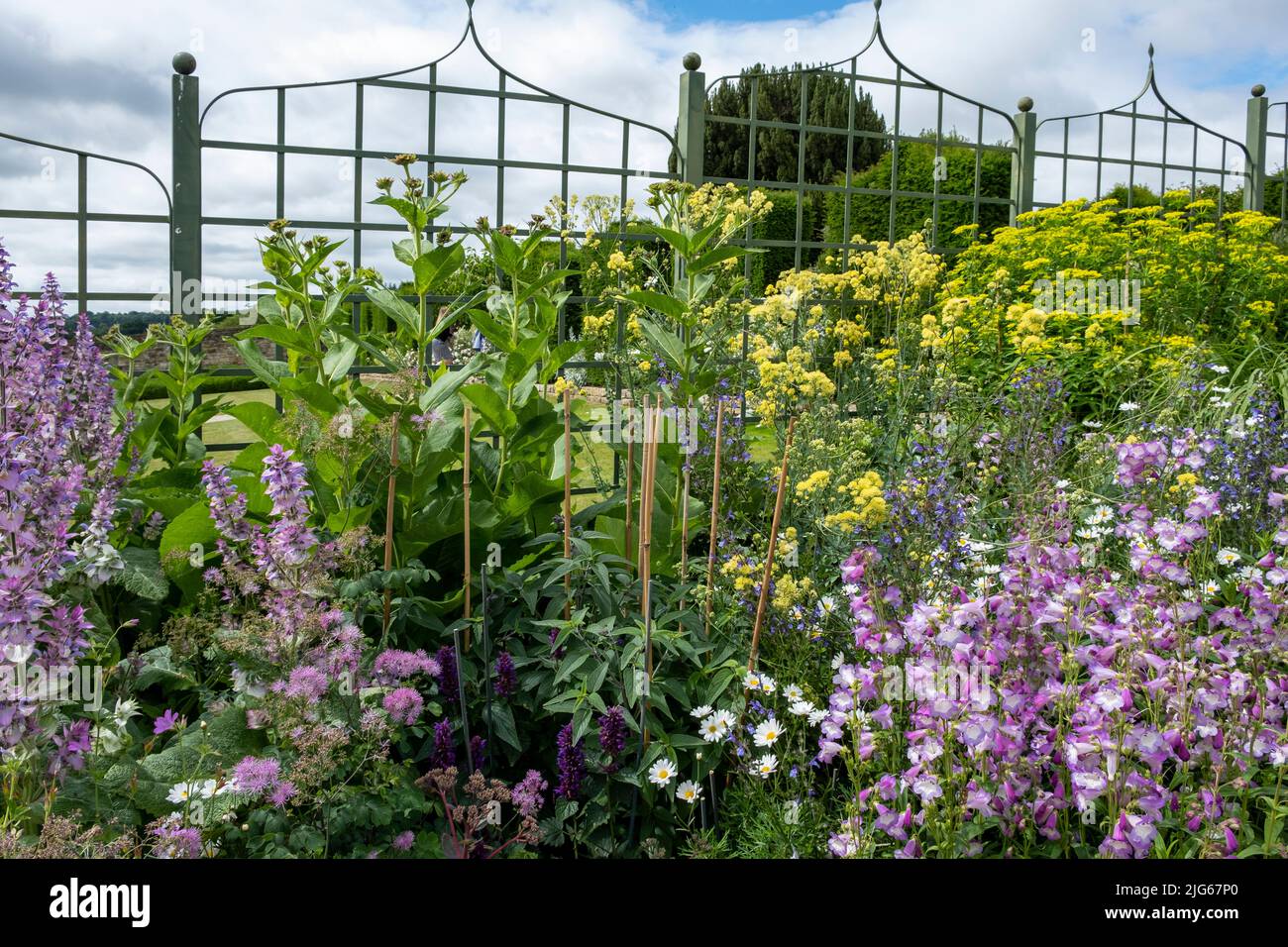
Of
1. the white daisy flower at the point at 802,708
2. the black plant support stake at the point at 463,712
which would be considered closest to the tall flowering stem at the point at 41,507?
the black plant support stake at the point at 463,712

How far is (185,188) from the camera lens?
378 centimetres

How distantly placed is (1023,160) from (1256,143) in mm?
2738

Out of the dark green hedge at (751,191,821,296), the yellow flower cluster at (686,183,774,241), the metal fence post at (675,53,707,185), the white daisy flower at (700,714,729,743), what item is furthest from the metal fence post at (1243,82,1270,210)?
the white daisy flower at (700,714,729,743)

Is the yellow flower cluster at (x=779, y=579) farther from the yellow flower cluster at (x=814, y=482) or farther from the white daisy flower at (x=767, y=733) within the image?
the white daisy flower at (x=767, y=733)

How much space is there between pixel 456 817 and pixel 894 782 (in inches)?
29.5

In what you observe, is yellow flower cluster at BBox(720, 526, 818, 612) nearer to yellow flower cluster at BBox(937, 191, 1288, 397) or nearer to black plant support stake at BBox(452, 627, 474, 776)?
black plant support stake at BBox(452, 627, 474, 776)

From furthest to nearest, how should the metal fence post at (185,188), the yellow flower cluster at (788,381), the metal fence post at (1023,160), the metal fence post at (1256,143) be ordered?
the metal fence post at (1256,143), the metal fence post at (1023,160), the metal fence post at (185,188), the yellow flower cluster at (788,381)

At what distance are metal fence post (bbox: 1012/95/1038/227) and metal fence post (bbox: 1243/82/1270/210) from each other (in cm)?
261

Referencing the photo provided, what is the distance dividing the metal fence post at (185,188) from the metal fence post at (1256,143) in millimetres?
7809

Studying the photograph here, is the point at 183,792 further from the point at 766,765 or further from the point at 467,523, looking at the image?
the point at 766,765

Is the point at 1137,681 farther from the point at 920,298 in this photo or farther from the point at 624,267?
the point at 920,298

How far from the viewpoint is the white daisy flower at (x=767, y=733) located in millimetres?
1991

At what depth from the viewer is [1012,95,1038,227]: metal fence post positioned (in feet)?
21.4

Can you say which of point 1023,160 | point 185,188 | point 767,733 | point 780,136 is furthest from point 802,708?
point 780,136
